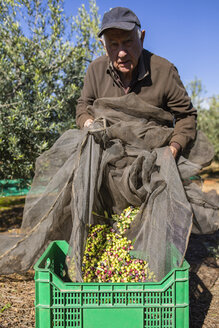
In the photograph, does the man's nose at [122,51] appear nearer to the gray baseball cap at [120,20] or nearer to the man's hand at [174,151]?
the gray baseball cap at [120,20]

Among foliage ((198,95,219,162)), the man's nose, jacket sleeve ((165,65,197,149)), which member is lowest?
jacket sleeve ((165,65,197,149))

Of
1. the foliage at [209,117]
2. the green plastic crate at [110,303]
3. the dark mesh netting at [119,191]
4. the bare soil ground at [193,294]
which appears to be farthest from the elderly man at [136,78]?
the foliage at [209,117]

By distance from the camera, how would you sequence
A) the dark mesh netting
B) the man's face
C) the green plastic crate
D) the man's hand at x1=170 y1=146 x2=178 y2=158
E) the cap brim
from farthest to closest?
the man's hand at x1=170 y1=146 x2=178 y2=158 → the man's face → the cap brim → the dark mesh netting → the green plastic crate

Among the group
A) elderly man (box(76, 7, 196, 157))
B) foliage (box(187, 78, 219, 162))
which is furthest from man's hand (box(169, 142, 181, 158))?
foliage (box(187, 78, 219, 162))

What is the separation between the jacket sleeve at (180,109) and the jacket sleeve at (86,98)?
0.79m

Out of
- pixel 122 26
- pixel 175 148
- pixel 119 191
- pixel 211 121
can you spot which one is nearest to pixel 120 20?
pixel 122 26

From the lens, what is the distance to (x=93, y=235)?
9.15 ft

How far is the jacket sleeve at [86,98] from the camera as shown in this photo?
130 inches

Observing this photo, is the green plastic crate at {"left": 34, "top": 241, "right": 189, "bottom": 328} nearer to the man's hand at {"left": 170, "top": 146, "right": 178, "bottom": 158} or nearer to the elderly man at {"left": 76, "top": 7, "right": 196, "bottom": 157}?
the man's hand at {"left": 170, "top": 146, "right": 178, "bottom": 158}

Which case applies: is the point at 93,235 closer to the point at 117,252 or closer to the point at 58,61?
the point at 117,252

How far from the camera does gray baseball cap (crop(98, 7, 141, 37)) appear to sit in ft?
8.73

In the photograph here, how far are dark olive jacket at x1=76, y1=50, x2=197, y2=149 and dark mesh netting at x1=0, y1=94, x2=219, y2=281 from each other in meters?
0.12

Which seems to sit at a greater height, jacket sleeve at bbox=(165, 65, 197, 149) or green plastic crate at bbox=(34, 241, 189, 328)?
jacket sleeve at bbox=(165, 65, 197, 149)

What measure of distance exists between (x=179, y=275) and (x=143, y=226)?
0.56 meters
